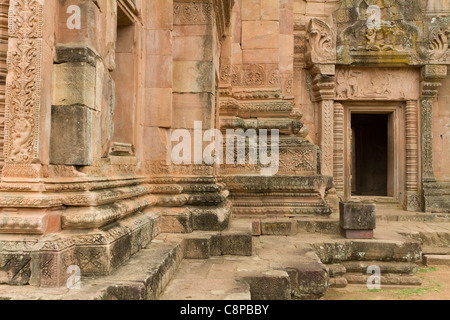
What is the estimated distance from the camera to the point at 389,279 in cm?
547

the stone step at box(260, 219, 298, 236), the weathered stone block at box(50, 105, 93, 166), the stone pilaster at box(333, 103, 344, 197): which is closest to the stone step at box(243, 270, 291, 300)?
the weathered stone block at box(50, 105, 93, 166)

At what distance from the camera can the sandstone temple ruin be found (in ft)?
9.60

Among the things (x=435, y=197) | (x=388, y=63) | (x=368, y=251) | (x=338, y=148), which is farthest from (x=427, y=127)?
(x=368, y=251)

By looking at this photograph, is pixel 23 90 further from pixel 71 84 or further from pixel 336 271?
pixel 336 271

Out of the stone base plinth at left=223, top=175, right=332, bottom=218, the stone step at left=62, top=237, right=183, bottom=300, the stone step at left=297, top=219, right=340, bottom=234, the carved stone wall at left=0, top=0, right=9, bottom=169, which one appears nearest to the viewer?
the stone step at left=62, top=237, right=183, bottom=300

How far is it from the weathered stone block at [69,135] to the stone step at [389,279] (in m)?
4.02

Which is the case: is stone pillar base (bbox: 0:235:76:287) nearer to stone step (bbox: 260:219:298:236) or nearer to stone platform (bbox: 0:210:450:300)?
stone platform (bbox: 0:210:450:300)

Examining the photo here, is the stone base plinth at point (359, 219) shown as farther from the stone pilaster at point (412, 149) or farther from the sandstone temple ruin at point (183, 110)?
the stone pilaster at point (412, 149)

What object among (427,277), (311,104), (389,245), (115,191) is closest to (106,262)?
(115,191)

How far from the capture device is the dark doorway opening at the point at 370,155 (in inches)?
578

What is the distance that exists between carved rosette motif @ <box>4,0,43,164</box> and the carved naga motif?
25.3 ft

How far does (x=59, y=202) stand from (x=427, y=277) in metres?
5.44

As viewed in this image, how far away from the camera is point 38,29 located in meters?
2.94
